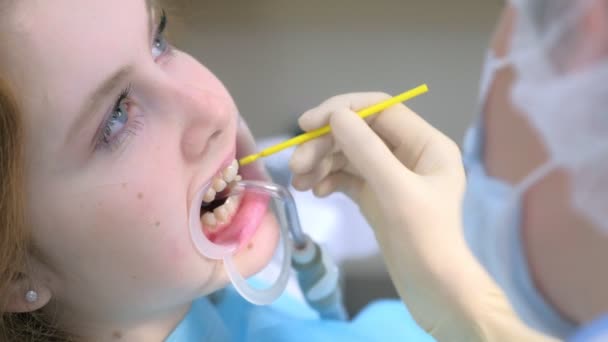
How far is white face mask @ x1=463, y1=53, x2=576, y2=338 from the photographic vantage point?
11.3 inches

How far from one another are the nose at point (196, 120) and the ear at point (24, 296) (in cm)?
22

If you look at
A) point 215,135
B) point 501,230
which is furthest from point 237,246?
point 501,230

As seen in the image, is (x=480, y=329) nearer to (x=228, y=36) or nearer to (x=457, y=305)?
(x=457, y=305)

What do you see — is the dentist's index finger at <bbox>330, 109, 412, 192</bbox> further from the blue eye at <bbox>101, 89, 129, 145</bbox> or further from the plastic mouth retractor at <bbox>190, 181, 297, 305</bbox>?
the blue eye at <bbox>101, 89, 129, 145</bbox>

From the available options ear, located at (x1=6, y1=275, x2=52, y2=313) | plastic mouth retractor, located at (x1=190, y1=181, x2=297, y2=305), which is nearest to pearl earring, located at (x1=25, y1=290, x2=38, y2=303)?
ear, located at (x1=6, y1=275, x2=52, y2=313)

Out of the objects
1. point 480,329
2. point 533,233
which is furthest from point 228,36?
point 533,233

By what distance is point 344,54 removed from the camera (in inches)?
48.6

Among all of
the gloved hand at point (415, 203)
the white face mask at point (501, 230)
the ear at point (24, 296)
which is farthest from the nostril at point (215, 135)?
the white face mask at point (501, 230)

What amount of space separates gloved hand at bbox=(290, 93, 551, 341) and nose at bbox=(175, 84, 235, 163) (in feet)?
0.41

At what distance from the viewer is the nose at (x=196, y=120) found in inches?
24.6

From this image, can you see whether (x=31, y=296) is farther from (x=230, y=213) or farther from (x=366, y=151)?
(x=366, y=151)

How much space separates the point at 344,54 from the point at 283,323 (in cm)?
60

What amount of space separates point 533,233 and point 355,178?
534 mm

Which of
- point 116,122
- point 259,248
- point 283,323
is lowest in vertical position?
point 283,323
